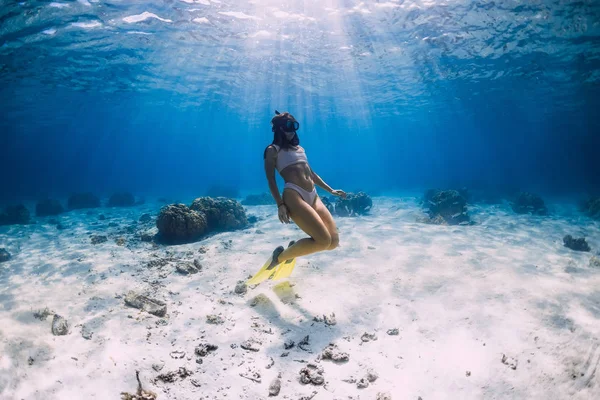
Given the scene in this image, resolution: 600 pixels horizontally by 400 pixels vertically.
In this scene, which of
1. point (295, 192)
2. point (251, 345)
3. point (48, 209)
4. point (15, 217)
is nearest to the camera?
point (251, 345)

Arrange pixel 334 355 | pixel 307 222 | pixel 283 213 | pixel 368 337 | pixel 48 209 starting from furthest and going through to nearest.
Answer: pixel 48 209 → pixel 307 222 → pixel 283 213 → pixel 368 337 → pixel 334 355

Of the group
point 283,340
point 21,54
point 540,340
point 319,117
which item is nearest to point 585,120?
point 319,117

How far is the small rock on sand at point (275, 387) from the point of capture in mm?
2938

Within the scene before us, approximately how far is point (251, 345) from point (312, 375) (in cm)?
96

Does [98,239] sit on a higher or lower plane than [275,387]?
lower

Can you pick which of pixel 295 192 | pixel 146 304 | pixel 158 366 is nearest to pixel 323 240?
pixel 295 192

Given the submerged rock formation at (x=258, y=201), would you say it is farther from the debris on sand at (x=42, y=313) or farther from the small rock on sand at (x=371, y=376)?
the small rock on sand at (x=371, y=376)

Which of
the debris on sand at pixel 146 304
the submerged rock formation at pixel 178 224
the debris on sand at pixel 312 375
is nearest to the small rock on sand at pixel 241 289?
the debris on sand at pixel 146 304

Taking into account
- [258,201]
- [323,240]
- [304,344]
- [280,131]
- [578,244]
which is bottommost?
[258,201]

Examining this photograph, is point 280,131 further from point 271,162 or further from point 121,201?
point 121,201

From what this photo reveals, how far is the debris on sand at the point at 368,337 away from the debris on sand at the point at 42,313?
4729mm

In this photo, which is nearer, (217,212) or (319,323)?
(319,323)

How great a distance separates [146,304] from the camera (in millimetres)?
4664

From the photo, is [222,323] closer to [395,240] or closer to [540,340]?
[540,340]
